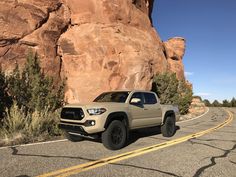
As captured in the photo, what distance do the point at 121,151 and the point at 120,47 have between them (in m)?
14.9

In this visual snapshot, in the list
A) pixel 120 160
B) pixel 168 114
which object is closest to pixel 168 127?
pixel 168 114

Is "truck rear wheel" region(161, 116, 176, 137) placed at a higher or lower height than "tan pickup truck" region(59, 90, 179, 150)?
lower

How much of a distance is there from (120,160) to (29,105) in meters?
6.51

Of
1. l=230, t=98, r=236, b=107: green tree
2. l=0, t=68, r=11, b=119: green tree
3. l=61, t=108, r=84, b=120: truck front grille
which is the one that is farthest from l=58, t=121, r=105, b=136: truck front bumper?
l=230, t=98, r=236, b=107: green tree

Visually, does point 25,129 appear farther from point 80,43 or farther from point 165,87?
point 165,87

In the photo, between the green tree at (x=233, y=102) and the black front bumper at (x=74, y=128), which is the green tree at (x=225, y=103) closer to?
the green tree at (x=233, y=102)

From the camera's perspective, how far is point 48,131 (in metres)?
10.7

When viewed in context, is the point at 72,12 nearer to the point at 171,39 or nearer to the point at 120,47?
the point at 120,47

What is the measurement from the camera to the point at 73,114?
852 cm

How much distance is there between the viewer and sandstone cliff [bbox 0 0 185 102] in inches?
706

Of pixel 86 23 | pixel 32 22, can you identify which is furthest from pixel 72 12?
pixel 32 22

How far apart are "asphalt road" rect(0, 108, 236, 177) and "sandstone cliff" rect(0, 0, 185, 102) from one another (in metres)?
10.7

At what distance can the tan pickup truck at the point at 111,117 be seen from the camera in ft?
26.4

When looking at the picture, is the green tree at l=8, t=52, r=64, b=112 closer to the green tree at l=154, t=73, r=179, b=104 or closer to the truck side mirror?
the truck side mirror
